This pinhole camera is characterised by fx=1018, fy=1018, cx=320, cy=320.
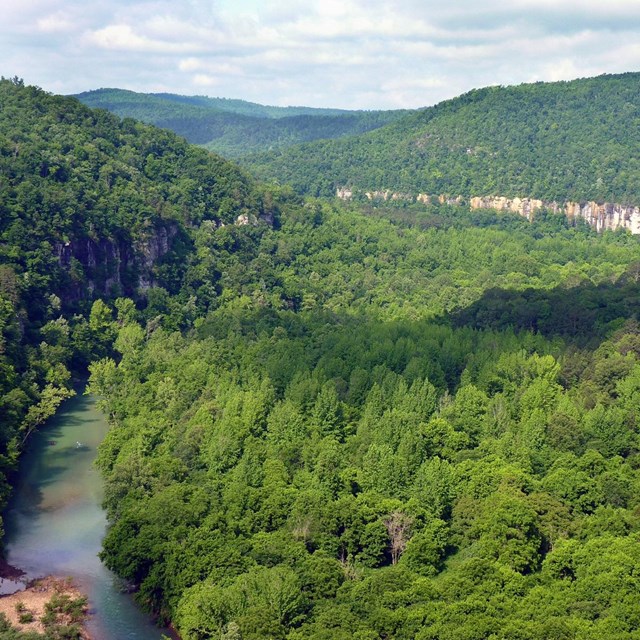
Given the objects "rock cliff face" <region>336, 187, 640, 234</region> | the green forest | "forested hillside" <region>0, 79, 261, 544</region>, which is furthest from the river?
"rock cliff face" <region>336, 187, 640, 234</region>

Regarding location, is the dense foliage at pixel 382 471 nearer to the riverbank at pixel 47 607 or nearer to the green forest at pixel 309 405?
the green forest at pixel 309 405

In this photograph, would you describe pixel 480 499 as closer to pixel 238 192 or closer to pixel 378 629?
pixel 378 629

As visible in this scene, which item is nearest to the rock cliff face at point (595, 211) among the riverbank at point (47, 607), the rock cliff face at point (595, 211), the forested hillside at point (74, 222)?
the rock cliff face at point (595, 211)

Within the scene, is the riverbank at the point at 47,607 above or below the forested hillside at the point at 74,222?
below

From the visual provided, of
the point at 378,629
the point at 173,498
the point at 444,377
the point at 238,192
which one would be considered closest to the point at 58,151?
the point at 238,192

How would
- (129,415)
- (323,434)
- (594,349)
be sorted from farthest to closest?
(594,349), (129,415), (323,434)
